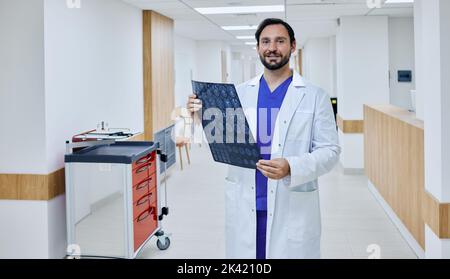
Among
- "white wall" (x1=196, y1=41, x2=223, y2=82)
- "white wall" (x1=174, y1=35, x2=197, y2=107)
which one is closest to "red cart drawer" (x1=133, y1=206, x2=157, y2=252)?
"white wall" (x1=174, y1=35, x2=197, y2=107)

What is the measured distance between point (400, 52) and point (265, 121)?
5608 millimetres

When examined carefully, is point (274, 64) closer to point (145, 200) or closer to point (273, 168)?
point (273, 168)

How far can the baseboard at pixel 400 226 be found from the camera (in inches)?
121

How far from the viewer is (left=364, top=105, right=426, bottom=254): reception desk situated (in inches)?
118

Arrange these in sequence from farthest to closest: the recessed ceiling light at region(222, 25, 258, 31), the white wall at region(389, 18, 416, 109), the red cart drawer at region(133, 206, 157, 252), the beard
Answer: the recessed ceiling light at region(222, 25, 258, 31) → the white wall at region(389, 18, 416, 109) → the red cart drawer at region(133, 206, 157, 252) → the beard

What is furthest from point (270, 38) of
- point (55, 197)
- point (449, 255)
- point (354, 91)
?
point (354, 91)

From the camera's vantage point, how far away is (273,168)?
1355 millimetres

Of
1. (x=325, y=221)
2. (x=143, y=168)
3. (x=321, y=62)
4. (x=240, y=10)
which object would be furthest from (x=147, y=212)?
(x=321, y=62)

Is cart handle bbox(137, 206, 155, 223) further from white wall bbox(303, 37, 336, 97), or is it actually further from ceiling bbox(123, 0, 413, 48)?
white wall bbox(303, 37, 336, 97)

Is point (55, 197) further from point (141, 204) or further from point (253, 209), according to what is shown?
point (253, 209)

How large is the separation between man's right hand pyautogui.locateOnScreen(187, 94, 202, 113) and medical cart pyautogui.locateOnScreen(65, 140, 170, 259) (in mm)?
1456

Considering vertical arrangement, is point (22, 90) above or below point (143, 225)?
above

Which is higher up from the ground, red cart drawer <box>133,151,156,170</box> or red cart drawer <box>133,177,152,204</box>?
red cart drawer <box>133,151,156,170</box>
